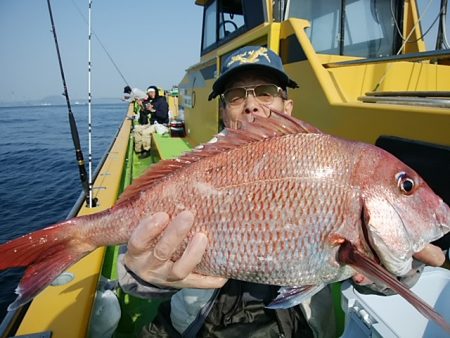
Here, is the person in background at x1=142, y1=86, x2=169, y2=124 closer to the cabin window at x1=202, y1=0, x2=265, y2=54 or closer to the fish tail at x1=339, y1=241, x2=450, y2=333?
the cabin window at x1=202, y1=0, x2=265, y2=54

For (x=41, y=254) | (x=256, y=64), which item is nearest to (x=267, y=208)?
(x=41, y=254)

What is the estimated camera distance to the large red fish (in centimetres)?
113

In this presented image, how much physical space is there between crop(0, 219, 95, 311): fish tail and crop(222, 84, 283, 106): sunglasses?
1.32 m

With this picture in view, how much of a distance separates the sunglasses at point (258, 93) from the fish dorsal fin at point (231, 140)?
2.50ft

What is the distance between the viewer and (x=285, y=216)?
→ 1155mm

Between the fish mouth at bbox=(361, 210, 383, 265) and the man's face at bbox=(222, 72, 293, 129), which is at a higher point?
the man's face at bbox=(222, 72, 293, 129)

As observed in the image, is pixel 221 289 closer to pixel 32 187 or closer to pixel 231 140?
pixel 231 140

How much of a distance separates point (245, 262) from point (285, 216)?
0.79 feet

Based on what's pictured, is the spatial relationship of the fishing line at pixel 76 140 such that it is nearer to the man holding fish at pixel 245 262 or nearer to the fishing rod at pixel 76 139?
the fishing rod at pixel 76 139

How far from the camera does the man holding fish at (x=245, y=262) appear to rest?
114 cm

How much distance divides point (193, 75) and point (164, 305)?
5.92 metres

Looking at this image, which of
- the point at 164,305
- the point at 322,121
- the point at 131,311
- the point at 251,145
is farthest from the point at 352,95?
the point at 131,311

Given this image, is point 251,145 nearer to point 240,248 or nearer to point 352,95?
point 240,248

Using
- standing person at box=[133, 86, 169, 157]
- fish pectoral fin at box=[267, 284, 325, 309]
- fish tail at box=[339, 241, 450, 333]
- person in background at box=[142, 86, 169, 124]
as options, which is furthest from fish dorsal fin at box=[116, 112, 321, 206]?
person in background at box=[142, 86, 169, 124]
